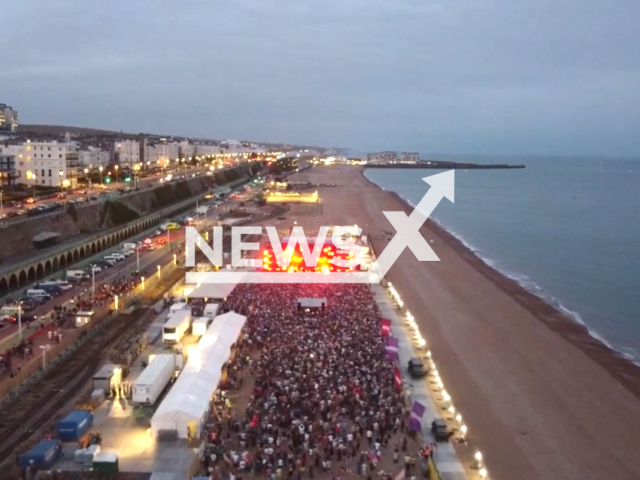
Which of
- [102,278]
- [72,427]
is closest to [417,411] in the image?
[72,427]

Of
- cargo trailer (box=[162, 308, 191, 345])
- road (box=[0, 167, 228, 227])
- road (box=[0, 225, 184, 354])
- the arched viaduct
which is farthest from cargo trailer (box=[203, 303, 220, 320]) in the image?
road (box=[0, 167, 228, 227])

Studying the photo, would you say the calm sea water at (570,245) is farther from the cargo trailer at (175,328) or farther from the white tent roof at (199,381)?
the cargo trailer at (175,328)

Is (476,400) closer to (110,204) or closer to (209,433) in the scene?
(209,433)

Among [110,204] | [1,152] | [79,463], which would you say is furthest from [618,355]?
[1,152]

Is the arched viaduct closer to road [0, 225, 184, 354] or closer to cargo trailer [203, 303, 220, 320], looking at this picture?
road [0, 225, 184, 354]

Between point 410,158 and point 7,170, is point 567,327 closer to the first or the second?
point 7,170
